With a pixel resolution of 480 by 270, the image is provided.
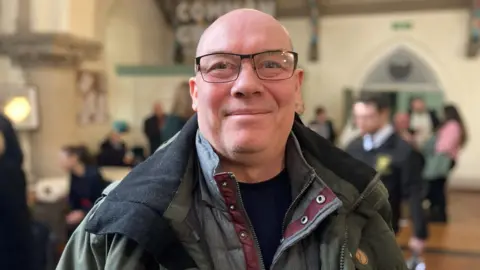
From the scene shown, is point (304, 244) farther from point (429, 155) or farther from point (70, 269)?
point (429, 155)

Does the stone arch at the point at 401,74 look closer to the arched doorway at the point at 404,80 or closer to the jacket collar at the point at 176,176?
the arched doorway at the point at 404,80

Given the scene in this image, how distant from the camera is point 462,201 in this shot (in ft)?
28.6

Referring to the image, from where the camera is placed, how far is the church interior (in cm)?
639

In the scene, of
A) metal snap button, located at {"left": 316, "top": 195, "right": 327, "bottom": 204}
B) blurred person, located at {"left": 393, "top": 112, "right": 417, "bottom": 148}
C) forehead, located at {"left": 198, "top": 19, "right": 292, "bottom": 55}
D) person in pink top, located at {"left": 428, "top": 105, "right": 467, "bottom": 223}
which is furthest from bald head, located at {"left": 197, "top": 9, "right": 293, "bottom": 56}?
person in pink top, located at {"left": 428, "top": 105, "right": 467, "bottom": 223}

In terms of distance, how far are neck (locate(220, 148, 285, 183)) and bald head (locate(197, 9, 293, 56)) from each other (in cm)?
24

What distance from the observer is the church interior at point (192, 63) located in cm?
639

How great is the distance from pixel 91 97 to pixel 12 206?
547 centimetres

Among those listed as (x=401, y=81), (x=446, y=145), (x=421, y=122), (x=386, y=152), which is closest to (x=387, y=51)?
(x=401, y=81)

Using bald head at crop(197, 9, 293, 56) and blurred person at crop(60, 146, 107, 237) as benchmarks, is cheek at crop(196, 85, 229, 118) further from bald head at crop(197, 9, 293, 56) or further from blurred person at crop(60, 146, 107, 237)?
blurred person at crop(60, 146, 107, 237)

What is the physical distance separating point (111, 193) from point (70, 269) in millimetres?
203

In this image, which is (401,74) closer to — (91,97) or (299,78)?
(91,97)

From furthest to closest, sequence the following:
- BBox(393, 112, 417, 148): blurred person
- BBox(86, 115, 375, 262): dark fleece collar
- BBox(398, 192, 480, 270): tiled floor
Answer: BBox(393, 112, 417, 148): blurred person, BBox(398, 192, 480, 270): tiled floor, BBox(86, 115, 375, 262): dark fleece collar

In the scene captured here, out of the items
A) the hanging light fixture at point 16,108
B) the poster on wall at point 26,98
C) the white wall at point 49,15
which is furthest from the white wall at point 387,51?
the hanging light fixture at point 16,108

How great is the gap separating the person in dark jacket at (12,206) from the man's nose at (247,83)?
193 centimetres
